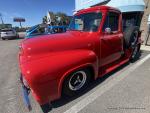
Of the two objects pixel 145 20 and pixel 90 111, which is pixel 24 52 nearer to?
pixel 90 111

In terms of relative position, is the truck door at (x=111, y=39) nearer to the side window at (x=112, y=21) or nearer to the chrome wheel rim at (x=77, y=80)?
the side window at (x=112, y=21)

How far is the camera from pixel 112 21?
154 inches

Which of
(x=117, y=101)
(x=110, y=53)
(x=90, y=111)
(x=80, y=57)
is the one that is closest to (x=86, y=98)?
(x=90, y=111)

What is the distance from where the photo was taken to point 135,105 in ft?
9.19

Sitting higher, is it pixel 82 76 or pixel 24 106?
pixel 82 76

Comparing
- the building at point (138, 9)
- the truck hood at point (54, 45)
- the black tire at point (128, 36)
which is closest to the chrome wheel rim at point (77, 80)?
the truck hood at point (54, 45)

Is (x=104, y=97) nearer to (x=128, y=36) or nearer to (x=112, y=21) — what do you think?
(x=112, y=21)

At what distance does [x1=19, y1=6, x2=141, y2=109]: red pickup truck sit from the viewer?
246 cm

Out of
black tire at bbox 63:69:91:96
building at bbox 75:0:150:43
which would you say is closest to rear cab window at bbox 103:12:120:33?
black tire at bbox 63:69:91:96

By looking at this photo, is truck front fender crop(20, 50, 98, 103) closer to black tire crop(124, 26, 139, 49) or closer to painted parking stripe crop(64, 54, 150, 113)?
→ painted parking stripe crop(64, 54, 150, 113)

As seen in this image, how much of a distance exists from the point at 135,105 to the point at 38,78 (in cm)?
207

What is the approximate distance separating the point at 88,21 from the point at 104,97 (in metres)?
2.07

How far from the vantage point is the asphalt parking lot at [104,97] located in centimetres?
278

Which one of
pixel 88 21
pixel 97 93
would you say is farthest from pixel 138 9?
pixel 97 93
